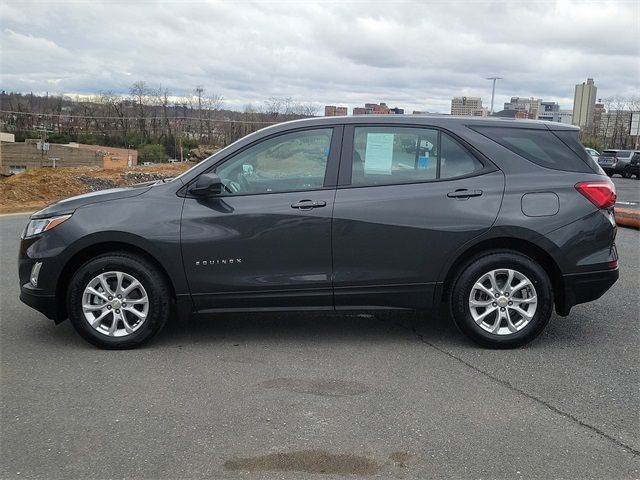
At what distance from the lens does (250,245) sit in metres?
4.65

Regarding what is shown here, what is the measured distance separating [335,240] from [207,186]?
1052mm

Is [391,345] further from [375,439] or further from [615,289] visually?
[615,289]

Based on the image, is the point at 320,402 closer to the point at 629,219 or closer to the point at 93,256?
the point at 93,256

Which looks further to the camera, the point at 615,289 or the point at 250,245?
the point at 615,289

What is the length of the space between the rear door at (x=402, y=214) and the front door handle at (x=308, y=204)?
12 cm

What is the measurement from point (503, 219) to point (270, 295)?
6.19 feet

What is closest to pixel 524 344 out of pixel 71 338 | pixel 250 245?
pixel 250 245

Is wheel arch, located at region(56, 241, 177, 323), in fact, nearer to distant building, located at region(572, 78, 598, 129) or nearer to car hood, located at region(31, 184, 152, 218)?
car hood, located at region(31, 184, 152, 218)

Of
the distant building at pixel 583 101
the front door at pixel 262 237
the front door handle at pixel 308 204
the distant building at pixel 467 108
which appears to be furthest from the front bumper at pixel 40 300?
the distant building at pixel 583 101

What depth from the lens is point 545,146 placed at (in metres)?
4.92

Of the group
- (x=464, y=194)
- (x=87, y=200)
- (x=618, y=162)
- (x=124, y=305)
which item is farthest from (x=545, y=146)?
(x=618, y=162)

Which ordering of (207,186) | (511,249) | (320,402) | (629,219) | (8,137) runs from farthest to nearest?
(8,137) < (629,219) < (511,249) < (207,186) < (320,402)

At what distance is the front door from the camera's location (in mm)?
4641

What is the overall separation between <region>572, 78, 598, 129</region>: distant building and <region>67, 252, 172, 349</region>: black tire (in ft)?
232
